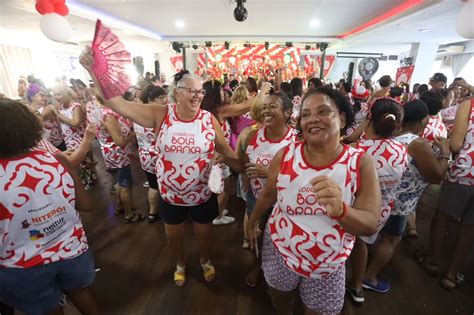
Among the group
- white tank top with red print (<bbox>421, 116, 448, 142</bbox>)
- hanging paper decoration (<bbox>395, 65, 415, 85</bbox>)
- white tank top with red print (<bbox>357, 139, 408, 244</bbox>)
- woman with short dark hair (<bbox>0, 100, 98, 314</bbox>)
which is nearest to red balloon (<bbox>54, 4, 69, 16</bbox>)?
woman with short dark hair (<bbox>0, 100, 98, 314</bbox>)

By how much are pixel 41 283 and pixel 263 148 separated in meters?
1.40

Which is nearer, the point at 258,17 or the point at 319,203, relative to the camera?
the point at 319,203

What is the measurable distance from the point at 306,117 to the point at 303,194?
34 centimetres

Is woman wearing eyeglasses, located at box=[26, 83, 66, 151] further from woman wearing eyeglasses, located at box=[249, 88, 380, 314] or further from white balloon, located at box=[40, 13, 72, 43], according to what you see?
woman wearing eyeglasses, located at box=[249, 88, 380, 314]

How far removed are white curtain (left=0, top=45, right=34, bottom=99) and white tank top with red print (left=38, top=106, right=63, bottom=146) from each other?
864 centimetres

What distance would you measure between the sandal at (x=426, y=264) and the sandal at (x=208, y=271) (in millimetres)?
1884

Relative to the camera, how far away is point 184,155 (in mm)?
1585

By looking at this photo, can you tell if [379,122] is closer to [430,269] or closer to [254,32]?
[430,269]

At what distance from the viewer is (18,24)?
262 inches

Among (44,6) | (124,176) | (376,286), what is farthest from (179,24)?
(376,286)

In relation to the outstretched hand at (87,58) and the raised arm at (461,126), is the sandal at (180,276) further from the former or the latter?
the raised arm at (461,126)

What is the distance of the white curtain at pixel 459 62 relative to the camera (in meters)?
10.1

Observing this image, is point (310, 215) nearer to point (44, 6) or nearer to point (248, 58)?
point (44, 6)

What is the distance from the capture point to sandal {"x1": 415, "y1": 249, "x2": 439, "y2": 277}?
215cm
